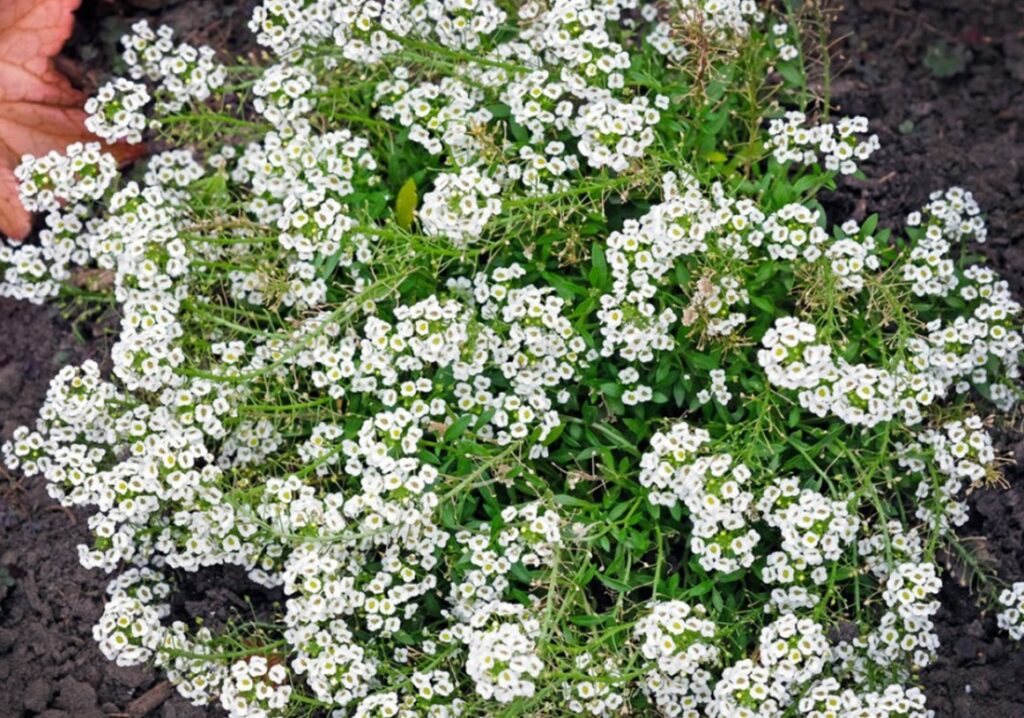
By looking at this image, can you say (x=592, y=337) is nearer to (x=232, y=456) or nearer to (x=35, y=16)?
(x=232, y=456)

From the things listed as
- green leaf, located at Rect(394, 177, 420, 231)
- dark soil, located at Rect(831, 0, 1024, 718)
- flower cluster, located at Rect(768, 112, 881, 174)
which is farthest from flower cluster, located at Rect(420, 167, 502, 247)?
dark soil, located at Rect(831, 0, 1024, 718)

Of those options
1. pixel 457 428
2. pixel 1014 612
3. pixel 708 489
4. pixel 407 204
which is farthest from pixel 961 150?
pixel 457 428

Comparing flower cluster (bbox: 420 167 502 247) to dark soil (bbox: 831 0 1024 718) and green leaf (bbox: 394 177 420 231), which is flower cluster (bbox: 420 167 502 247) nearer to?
green leaf (bbox: 394 177 420 231)

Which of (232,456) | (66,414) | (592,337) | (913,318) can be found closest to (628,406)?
(592,337)

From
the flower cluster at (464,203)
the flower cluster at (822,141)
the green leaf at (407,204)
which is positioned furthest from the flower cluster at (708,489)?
the green leaf at (407,204)

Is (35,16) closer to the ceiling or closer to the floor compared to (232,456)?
closer to the ceiling

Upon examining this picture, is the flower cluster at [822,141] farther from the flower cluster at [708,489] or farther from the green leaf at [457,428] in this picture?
the green leaf at [457,428]

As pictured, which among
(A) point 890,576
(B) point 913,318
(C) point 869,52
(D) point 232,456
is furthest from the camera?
(C) point 869,52
